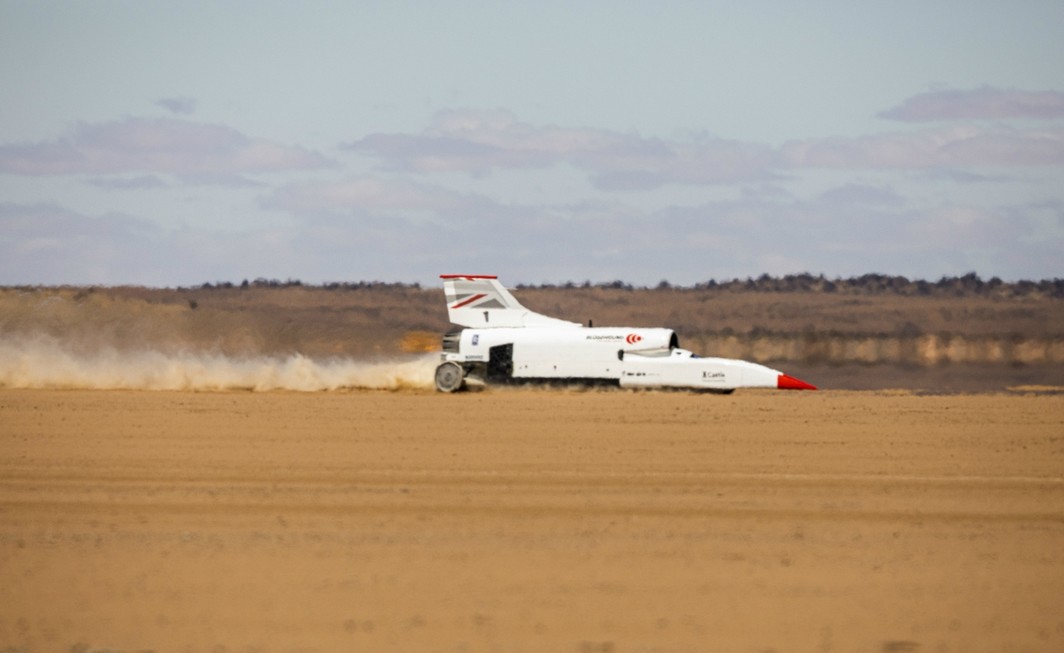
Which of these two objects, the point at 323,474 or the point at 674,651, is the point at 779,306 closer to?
the point at 323,474

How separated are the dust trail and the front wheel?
7.01ft

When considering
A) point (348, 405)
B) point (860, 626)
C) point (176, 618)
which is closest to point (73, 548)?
point (176, 618)

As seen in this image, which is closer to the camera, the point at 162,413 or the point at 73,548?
the point at 73,548

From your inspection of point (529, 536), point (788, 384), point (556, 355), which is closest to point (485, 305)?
point (556, 355)

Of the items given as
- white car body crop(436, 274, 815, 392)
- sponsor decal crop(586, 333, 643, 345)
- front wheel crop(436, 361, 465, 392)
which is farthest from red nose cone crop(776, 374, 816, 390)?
front wheel crop(436, 361, 465, 392)

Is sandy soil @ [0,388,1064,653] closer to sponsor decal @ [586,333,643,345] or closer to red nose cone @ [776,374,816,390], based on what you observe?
red nose cone @ [776,374,816,390]

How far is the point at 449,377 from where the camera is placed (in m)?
33.9

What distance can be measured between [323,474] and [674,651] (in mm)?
9309

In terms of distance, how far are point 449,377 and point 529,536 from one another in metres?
→ 19.8

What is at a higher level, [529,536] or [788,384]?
[788,384]

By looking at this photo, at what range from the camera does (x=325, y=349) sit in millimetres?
41750

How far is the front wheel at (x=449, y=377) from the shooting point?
33.8 metres

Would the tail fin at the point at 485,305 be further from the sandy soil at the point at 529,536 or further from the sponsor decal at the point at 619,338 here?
the sandy soil at the point at 529,536

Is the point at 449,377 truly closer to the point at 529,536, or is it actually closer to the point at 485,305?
the point at 485,305
